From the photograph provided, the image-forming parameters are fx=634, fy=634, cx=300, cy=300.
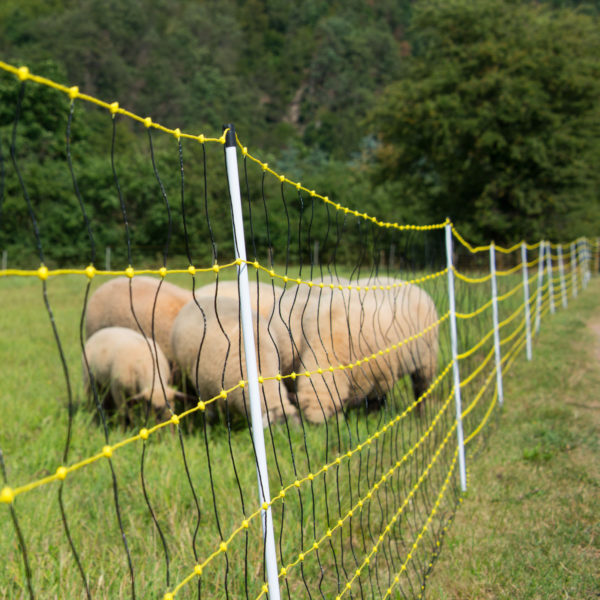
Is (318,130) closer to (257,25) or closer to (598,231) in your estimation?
(257,25)

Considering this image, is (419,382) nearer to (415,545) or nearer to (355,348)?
(355,348)

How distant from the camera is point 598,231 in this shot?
28594 millimetres

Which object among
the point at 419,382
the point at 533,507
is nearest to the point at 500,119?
the point at 419,382

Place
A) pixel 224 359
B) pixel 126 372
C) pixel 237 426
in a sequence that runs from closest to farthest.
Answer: pixel 224 359
pixel 126 372
pixel 237 426

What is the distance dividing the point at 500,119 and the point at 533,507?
24.0 metres

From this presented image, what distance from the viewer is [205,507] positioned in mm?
3619

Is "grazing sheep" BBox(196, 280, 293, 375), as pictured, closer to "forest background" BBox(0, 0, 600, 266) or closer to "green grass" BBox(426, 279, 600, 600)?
"green grass" BBox(426, 279, 600, 600)

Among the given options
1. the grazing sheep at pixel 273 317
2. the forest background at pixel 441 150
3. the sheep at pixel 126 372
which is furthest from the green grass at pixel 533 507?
the forest background at pixel 441 150

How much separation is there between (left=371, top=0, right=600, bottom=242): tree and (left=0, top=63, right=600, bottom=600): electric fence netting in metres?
18.3

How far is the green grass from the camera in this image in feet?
9.98

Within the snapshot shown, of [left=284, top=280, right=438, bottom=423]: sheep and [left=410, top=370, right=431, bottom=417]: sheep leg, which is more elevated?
[left=284, top=280, right=438, bottom=423]: sheep

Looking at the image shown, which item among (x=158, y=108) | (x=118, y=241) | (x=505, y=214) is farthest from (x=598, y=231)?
(x=158, y=108)

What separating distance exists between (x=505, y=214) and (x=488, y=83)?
5500 mm

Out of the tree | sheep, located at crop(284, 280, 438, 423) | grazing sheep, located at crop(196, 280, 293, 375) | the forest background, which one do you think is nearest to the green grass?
sheep, located at crop(284, 280, 438, 423)
